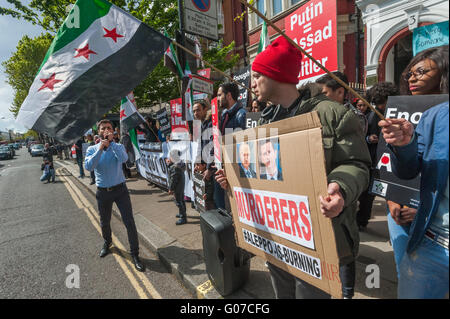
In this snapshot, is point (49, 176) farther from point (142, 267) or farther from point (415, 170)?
point (415, 170)

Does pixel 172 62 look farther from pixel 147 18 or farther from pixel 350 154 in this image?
pixel 147 18

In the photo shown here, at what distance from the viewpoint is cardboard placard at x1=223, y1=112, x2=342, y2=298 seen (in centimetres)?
120

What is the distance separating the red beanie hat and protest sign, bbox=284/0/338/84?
2.01 meters

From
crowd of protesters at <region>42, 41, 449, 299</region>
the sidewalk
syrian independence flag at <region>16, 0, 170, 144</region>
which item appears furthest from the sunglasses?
syrian independence flag at <region>16, 0, 170, 144</region>

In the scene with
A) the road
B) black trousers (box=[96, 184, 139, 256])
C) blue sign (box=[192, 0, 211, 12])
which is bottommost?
the road

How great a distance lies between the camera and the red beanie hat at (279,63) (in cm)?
148

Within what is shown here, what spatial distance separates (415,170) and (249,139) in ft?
2.95

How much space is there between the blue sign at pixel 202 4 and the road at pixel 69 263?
13.5ft

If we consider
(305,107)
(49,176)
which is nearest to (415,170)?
(305,107)

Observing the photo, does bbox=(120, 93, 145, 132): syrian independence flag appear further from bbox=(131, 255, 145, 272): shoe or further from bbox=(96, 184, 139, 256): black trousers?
bbox=(131, 255, 145, 272): shoe

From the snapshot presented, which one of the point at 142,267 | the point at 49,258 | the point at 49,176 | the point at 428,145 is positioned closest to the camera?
the point at 428,145

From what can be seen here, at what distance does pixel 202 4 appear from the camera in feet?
13.6

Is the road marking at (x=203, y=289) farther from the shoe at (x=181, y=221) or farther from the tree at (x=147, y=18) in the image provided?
the tree at (x=147, y=18)

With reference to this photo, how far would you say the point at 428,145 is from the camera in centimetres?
110
